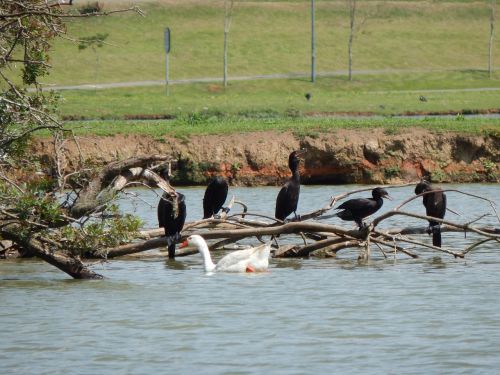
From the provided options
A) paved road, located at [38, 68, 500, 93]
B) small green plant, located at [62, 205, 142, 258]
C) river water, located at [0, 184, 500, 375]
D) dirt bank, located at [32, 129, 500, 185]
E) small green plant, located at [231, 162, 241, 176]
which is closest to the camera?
river water, located at [0, 184, 500, 375]

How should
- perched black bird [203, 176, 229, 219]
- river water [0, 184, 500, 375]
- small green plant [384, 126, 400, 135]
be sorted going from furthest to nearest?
small green plant [384, 126, 400, 135] → perched black bird [203, 176, 229, 219] → river water [0, 184, 500, 375]

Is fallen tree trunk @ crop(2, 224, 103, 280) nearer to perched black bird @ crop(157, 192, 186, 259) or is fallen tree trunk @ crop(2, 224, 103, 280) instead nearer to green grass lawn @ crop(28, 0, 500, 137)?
perched black bird @ crop(157, 192, 186, 259)

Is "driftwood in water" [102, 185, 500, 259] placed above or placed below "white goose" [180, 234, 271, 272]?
above

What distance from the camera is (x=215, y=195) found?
54.5 feet

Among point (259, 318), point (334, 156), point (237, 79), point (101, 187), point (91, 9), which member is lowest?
point (259, 318)

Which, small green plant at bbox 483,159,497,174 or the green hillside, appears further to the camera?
the green hillside

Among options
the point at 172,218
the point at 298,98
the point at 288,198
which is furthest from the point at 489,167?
the point at 298,98

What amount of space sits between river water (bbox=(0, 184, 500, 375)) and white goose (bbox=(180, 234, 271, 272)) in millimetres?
140

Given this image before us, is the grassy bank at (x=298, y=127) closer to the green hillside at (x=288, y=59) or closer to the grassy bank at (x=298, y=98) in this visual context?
the grassy bank at (x=298, y=98)

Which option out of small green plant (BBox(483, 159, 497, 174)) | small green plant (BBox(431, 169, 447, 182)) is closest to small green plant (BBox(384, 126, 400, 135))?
small green plant (BBox(431, 169, 447, 182))

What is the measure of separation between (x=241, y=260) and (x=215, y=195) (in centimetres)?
179

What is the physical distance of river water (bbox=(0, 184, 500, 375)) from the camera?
10328mm

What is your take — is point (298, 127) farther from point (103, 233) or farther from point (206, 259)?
point (103, 233)

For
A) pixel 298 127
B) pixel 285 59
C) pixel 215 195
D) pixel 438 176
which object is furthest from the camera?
pixel 285 59
